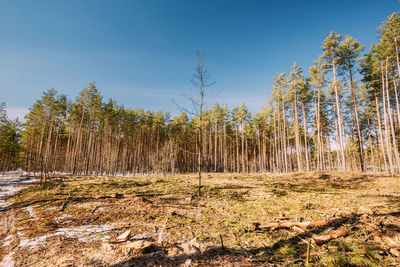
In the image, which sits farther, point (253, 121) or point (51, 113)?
point (253, 121)

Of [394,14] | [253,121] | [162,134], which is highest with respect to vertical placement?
[394,14]

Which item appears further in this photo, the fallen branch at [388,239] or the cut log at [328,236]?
the cut log at [328,236]

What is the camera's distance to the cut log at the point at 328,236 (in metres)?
3.56

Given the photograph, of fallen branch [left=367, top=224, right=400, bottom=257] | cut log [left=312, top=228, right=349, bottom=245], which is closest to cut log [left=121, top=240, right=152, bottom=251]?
cut log [left=312, top=228, right=349, bottom=245]

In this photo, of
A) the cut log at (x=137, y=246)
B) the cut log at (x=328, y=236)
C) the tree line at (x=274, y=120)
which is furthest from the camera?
the tree line at (x=274, y=120)

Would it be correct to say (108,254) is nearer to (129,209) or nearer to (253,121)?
(129,209)

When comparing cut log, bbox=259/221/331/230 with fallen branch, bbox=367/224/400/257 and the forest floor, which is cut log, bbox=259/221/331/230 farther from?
fallen branch, bbox=367/224/400/257

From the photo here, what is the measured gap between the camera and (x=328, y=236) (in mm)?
3648

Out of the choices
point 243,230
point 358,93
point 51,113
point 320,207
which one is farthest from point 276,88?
point 51,113

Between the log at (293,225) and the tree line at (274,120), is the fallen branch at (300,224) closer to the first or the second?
the log at (293,225)

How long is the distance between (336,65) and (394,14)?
19.1ft

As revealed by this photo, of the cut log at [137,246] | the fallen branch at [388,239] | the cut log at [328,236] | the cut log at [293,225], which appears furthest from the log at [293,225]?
the cut log at [137,246]

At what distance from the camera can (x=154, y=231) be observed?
440 cm

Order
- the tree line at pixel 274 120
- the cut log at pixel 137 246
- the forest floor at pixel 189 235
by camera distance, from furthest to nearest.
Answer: the tree line at pixel 274 120 < the cut log at pixel 137 246 < the forest floor at pixel 189 235
